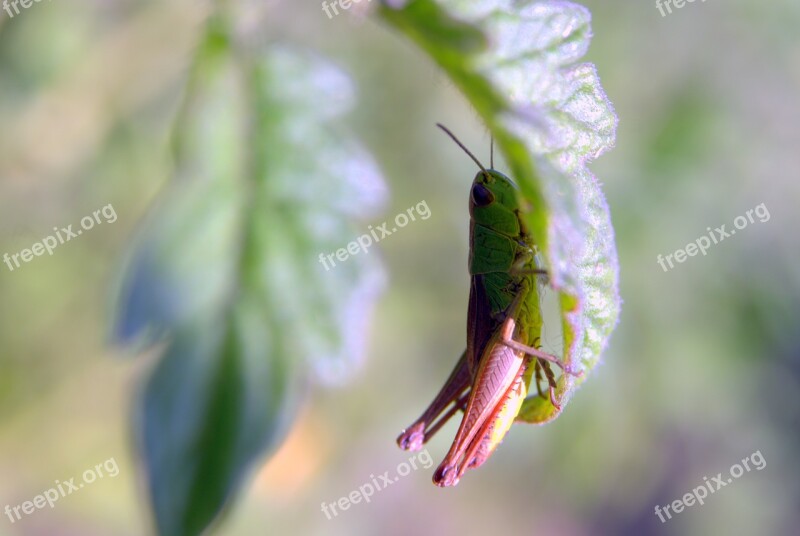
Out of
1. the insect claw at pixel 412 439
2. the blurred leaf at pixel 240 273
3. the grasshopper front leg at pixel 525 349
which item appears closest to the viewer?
the blurred leaf at pixel 240 273

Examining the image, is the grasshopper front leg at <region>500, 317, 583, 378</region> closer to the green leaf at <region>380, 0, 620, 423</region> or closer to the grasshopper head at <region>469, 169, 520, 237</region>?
the grasshopper head at <region>469, 169, 520, 237</region>

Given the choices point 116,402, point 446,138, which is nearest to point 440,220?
point 446,138

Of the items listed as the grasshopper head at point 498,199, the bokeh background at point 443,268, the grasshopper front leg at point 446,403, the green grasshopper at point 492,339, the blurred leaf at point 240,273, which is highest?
the blurred leaf at point 240,273

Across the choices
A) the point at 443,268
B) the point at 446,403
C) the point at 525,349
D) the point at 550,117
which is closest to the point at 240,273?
the point at 550,117

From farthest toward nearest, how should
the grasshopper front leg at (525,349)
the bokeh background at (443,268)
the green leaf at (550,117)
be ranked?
the bokeh background at (443,268), the grasshopper front leg at (525,349), the green leaf at (550,117)

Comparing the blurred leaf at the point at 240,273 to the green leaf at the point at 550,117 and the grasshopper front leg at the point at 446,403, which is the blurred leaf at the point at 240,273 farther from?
the grasshopper front leg at the point at 446,403

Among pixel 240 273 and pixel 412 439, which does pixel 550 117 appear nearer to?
pixel 240 273

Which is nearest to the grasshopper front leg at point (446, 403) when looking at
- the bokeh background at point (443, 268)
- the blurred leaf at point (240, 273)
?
the blurred leaf at point (240, 273)
